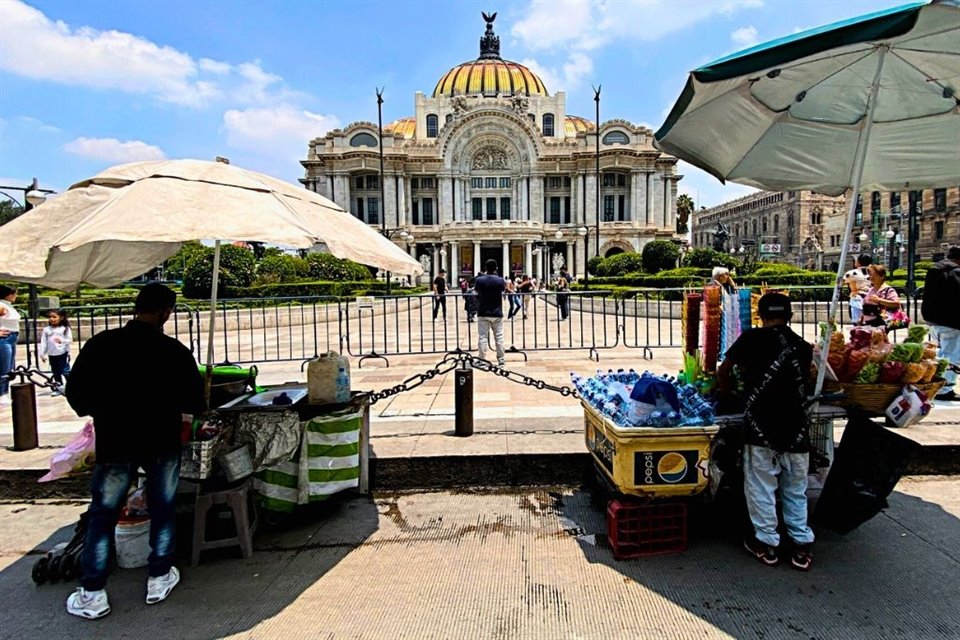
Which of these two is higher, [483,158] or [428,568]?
[483,158]

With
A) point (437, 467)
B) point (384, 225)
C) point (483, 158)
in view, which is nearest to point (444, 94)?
point (483, 158)

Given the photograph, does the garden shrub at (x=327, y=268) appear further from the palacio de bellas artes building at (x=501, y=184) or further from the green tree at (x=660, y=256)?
the palacio de bellas artes building at (x=501, y=184)

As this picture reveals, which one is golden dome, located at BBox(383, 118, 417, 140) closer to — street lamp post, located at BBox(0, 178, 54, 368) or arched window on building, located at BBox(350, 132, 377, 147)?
arched window on building, located at BBox(350, 132, 377, 147)

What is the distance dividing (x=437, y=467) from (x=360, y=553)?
1.17m

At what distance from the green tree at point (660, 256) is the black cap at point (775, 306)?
104 feet

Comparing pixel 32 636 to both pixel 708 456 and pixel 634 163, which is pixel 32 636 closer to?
pixel 708 456

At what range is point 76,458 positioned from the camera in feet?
11.4

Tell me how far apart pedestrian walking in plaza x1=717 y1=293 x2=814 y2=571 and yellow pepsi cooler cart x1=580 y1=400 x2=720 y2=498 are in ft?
0.84

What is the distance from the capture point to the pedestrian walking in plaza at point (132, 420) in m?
2.92

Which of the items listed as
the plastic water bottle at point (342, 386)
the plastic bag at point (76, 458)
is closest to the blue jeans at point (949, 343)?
the plastic water bottle at point (342, 386)

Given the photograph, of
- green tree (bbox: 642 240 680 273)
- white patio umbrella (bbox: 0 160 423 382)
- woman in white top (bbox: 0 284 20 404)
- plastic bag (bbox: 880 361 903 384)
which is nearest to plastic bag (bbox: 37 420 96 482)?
white patio umbrella (bbox: 0 160 423 382)

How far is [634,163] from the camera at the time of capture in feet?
200

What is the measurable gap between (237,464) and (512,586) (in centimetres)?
184

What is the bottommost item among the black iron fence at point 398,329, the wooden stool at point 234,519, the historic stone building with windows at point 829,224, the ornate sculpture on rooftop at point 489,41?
the wooden stool at point 234,519
